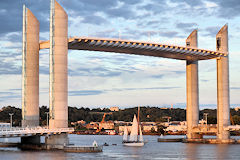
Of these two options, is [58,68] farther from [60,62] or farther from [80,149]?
[80,149]

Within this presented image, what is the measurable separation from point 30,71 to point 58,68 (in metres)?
8.07

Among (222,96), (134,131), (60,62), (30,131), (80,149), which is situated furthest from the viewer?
(134,131)

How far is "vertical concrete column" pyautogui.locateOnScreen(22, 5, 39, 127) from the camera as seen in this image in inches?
2985

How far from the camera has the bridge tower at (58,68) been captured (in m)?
69.4

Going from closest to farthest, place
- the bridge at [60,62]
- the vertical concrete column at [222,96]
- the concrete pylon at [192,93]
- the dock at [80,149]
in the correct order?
the dock at [80,149], the bridge at [60,62], the vertical concrete column at [222,96], the concrete pylon at [192,93]

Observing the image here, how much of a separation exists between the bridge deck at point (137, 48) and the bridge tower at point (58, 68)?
9.30 feet

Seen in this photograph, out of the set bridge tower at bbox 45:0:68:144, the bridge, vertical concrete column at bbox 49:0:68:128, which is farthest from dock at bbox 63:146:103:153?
vertical concrete column at bbox 49:0:68:128

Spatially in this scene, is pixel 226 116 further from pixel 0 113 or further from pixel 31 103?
pixel 0 113

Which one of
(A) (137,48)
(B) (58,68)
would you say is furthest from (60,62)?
(A) (137,48)

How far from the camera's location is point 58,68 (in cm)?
6981

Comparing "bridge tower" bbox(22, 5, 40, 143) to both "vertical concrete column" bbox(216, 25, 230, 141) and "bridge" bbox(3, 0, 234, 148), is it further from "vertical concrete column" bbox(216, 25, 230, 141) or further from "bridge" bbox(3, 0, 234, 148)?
"vertical concrete column" bbox(216, 25, 230, 141)

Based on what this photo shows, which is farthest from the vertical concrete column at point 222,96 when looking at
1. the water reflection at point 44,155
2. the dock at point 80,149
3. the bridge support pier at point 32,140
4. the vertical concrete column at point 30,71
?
the water reflection at point 44,155

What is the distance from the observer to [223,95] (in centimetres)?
9262

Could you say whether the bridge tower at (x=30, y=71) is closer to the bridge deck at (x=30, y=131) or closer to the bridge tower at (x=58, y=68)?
the bridge tower at (x=58, y=68)
